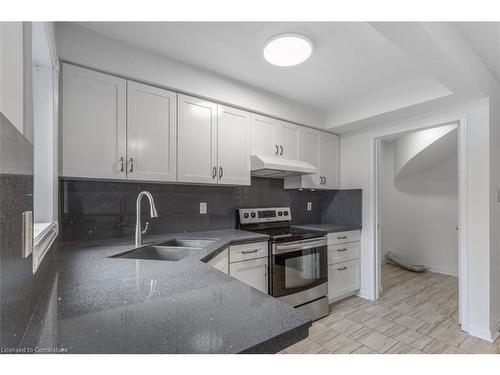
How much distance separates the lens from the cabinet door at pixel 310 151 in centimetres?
293

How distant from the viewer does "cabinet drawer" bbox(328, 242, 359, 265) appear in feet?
9.16

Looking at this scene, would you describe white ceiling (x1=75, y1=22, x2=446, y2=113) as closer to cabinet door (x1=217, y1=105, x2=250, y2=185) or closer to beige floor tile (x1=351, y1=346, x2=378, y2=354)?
cabinet door (x1=217, y1=105, x2=250, y2=185)

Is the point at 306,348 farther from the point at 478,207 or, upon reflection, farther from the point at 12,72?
the point at 12,72

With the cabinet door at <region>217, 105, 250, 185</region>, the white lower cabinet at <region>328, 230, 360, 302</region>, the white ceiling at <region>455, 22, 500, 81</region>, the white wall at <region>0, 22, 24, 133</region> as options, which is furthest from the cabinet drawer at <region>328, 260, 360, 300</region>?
the white wall at <region>0, 22, 24, 133</region>

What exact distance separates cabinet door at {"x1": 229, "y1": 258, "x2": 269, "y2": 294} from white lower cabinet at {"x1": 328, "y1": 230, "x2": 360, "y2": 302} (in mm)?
972

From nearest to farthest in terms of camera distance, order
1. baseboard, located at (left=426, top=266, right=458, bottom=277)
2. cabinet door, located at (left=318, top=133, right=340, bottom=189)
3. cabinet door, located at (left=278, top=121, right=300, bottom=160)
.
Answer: cabinet door, located at (left=278, top=121, right=300, bottom=160) < cabinet door, located at (left=318, top=133, right=340, bottom=189) < baseboard, located at (left=426, top=266, right=458, bottom=277)

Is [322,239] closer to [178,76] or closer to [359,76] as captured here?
[359,76]

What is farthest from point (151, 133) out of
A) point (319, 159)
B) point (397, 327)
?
point (397, 327)

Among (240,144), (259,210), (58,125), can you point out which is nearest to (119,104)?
(58,125)

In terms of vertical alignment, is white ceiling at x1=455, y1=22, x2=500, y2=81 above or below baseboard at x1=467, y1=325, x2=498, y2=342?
above

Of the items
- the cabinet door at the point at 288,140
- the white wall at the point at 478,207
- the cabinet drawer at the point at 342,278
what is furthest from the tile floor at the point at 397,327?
the cabinet door at the point at 288,140

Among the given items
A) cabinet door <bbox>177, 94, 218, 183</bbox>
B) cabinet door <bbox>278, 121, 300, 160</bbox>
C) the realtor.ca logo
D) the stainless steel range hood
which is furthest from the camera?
cabinet door <bbox>278, 121, 300, 160</bbox>

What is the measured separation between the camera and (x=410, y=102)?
2.31 metres

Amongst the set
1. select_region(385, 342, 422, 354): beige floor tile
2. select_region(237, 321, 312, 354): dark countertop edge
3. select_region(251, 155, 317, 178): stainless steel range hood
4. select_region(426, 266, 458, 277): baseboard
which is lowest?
select_region(426, 266, 458, 277): baseboard
